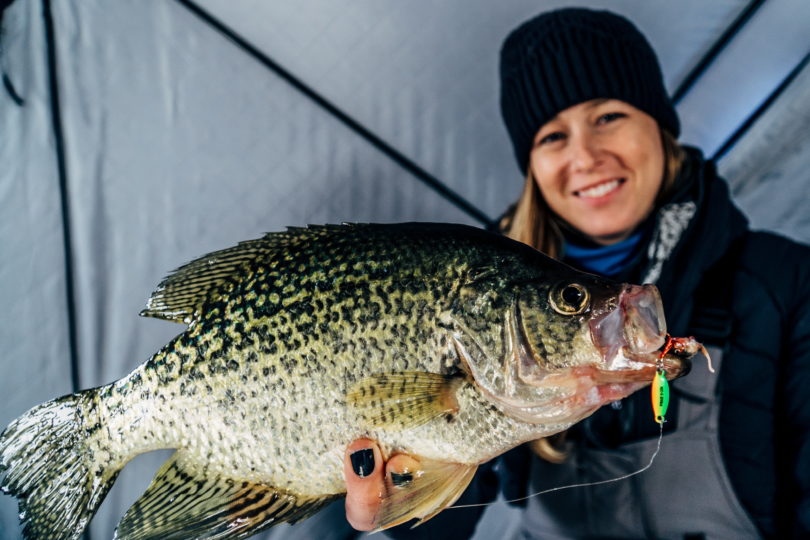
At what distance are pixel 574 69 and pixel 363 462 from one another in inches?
36.9

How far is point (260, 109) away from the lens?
4.99 ft

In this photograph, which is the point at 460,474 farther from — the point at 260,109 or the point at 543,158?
the point at 260,109

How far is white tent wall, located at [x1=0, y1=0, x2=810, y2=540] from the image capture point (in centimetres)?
135

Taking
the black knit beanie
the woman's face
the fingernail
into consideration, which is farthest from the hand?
the black knit beanie

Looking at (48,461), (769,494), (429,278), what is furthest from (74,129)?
(769,494)

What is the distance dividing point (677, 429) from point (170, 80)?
147cm

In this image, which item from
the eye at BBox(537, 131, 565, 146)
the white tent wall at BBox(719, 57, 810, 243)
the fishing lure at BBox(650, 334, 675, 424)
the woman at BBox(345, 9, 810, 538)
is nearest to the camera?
the fishing lure at BBox(650, 334, 675, 424)

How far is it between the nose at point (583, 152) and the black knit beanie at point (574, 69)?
8 cm

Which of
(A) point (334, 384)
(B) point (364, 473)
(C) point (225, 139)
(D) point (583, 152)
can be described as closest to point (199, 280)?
(A) point (334, 384)

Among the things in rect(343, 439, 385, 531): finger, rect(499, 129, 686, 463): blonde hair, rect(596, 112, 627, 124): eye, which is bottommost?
rect(343, 439, 385, 531): finger

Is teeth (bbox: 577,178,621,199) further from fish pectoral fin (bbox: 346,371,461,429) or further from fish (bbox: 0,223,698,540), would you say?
fish pectoral fin (bbox: 346,371,461,429)

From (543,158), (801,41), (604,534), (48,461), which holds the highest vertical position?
(801,41)

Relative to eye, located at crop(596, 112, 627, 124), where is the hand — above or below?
below

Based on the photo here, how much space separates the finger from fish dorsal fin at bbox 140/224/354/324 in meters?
0.33
